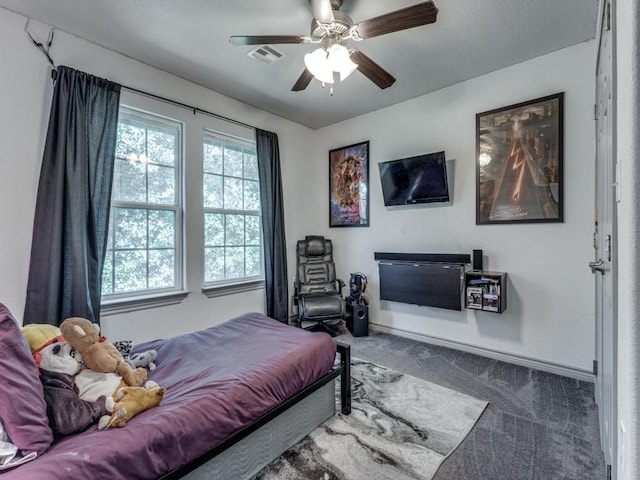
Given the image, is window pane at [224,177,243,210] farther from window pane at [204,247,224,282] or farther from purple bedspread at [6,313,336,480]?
purple bedspread at [6,313,336,480]

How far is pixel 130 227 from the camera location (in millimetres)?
2848

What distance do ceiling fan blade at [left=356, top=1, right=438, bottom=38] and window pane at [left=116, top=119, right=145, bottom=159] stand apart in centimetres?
221

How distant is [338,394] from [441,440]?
0.79 metres

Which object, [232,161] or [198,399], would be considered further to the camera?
[232,161]

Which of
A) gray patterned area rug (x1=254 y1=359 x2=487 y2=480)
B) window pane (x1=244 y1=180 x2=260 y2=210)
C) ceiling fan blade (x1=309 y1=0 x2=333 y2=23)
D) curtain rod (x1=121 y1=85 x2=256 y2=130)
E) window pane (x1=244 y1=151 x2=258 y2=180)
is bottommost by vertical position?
gray patterned area rug (x1=254 y1=359 x2=487 y2=480)

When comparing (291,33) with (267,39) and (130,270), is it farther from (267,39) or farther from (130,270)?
(130,270)

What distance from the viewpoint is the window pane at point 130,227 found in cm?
277

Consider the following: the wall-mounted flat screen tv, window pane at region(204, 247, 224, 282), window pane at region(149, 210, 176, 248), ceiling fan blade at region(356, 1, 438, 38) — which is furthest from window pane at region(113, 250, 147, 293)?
the wall-mounted flat screen tv

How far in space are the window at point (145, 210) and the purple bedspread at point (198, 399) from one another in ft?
3.56

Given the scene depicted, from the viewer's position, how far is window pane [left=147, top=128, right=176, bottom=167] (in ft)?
9.78

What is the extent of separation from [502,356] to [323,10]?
130 inches

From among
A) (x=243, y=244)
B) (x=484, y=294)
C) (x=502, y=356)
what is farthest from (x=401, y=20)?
(x=502, y=356)

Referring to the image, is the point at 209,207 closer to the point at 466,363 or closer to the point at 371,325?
the point at 371,325

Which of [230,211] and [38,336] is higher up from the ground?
[230,211]
